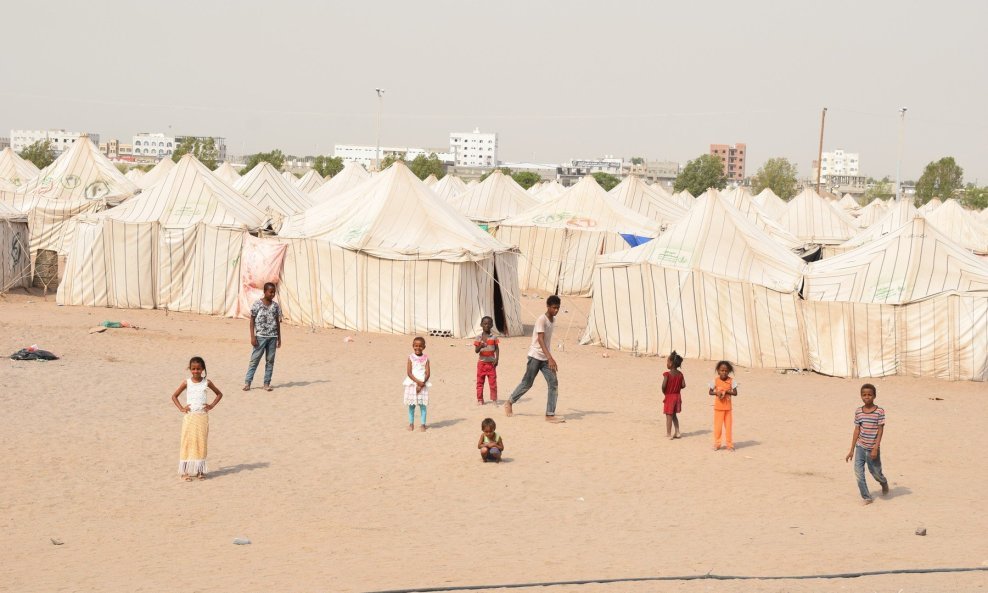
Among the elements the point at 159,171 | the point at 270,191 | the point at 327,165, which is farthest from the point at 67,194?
the point at 327,165

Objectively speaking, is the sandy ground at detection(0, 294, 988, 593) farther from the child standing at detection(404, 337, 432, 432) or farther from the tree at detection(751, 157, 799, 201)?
the tree at detection(751, 157, 799, 201)

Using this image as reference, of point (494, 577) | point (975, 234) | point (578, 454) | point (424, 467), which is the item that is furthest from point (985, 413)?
point (975, 234)

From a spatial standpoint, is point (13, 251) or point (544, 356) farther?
point (13, 251)

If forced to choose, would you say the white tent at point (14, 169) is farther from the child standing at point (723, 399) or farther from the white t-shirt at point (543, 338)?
the child standing at point (723, 399)

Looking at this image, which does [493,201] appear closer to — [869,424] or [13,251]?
[13,251]

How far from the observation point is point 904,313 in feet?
60.0

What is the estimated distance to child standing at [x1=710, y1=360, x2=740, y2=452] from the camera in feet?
38.9

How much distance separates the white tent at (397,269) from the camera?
2105cm

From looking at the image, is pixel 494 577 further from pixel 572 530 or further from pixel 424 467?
pixel 424 467

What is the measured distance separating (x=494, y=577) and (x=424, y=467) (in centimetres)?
370

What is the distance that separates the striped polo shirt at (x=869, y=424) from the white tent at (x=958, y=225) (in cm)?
3494

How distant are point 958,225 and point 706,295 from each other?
27.5m

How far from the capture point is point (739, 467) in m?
11.6

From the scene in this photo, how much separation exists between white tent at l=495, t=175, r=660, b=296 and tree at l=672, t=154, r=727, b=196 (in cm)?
6023
